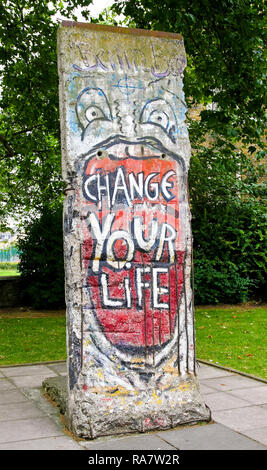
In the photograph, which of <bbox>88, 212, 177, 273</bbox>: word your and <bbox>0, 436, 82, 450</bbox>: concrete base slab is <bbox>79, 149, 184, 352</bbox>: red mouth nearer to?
<bbox>88, 212, 177, 273</bbox>: word your

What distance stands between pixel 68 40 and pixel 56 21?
7.82m

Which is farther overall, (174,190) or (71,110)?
(174,190)

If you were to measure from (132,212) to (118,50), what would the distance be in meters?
1.56

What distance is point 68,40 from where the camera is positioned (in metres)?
4.74

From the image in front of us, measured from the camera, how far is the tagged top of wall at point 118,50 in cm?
475

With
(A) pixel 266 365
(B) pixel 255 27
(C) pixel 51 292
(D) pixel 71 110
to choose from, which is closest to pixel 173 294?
(D) pixel 71 110

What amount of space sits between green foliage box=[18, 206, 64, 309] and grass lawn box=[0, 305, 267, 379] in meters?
0.44

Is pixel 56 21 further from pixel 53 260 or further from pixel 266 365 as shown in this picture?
pixel 266 365

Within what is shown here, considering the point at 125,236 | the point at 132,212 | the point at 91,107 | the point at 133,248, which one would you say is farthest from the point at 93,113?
the point at 133,248

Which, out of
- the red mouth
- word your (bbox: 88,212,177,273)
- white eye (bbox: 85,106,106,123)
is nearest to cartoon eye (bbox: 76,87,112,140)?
white eye (bbox: 85,106,106,123)

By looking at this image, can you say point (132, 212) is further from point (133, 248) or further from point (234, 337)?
point (234, 337)

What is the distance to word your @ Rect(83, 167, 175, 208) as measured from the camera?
15.4 ft

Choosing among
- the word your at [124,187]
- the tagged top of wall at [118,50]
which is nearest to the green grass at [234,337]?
the word your at [124,187]

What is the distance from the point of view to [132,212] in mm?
4816
